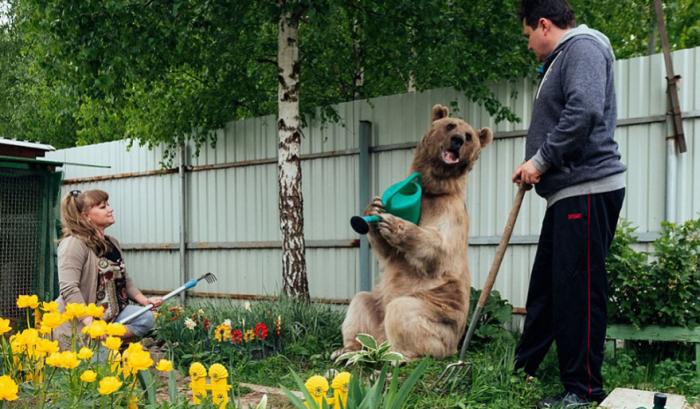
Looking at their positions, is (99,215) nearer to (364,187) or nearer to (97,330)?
(97,330)

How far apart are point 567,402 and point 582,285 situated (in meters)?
0.59

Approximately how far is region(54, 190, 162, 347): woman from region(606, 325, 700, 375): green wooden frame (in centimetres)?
311

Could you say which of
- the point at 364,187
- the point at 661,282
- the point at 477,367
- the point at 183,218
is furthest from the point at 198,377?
the point at 183,218

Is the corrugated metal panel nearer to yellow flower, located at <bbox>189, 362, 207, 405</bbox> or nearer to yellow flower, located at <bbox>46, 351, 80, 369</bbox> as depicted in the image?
yellow flower, located at <bbox>189, 362, 207, 405</bbox>

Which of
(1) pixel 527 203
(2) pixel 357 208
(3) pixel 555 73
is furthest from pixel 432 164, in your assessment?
(2) pixel 357 208

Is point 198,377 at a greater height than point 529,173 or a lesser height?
lesser

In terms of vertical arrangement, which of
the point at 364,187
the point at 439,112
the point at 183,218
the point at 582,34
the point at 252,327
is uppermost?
the point at 582,34

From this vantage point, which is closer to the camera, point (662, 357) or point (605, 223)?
point (605, 223)

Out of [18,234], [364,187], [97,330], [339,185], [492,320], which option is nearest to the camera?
[97,330]

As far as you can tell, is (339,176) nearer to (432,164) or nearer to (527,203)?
(527,203)

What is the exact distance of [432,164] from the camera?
4355 mm

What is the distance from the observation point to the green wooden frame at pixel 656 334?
3898mm

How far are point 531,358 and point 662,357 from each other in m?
1.28

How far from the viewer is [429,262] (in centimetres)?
424
